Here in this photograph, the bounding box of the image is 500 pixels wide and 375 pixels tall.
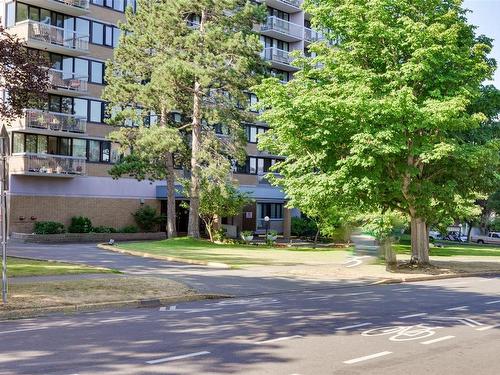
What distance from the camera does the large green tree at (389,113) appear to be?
834 inches

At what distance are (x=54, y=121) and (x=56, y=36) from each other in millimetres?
5755

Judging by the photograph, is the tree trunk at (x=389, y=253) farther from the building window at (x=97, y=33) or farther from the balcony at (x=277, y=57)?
the balcony at (x=277, y=57)

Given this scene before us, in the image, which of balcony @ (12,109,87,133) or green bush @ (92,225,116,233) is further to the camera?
green bush @ (92,225,116,233)

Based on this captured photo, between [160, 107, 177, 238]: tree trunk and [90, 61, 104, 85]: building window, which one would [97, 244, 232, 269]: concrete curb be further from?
[90, 61, 104, 85]: building window

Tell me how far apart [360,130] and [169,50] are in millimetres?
18426

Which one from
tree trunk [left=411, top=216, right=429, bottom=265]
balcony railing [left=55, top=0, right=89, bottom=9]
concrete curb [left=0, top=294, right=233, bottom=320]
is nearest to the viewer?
concrete curb [left=0, top=294, right=233, bottom=320]

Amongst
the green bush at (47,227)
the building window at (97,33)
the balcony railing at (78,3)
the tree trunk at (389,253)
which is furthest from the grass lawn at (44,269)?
the building window at (97,33)

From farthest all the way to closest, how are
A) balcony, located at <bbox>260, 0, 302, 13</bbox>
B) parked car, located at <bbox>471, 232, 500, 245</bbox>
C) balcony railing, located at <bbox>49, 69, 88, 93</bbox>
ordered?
parked car, located at <bbox>471, 232, 500, 245</bbox>
balcony, located at <bbox>260, 0, 302, 13</bbox>
balcony railing, located at <bbox>49, 69, 88, 93</bbox>

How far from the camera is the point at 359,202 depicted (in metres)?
23.6

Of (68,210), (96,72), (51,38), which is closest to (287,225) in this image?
(68,210)

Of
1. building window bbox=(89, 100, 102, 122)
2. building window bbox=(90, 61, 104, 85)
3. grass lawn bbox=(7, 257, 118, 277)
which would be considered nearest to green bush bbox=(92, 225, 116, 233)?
building window bbox=(89, 100, 102, 122)

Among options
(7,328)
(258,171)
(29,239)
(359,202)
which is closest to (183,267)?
(359,202)

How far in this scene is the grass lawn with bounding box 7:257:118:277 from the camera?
1755cm

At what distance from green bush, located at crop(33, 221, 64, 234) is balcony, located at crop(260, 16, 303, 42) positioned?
1061 inches
